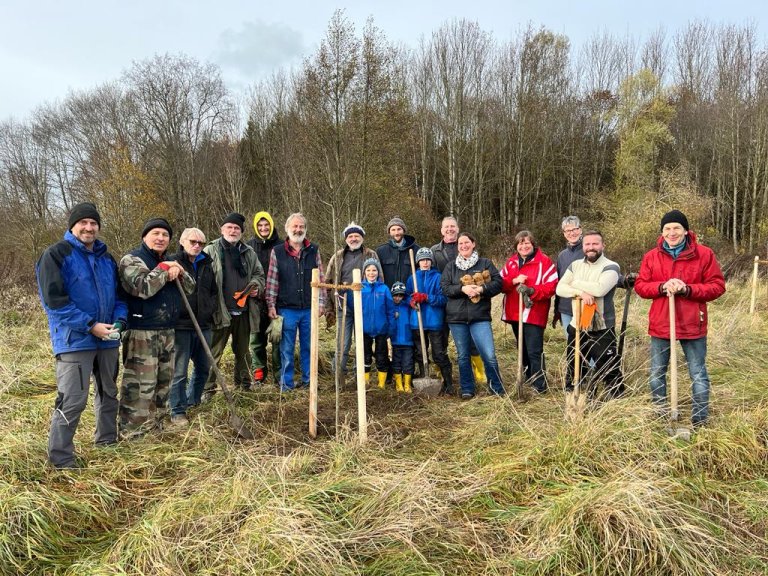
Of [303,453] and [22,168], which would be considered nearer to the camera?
[303,453]

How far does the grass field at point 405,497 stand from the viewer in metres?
2.54

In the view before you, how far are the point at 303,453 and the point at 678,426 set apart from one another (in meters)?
3.21

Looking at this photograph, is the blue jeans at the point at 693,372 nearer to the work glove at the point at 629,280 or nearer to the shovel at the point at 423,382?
the work glove at the point at 629,280

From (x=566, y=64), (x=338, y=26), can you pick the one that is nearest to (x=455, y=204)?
(x=566, y=64)

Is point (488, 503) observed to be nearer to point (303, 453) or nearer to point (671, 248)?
point (303, 453)

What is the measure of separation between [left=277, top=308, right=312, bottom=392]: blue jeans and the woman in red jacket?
2438 millimetres

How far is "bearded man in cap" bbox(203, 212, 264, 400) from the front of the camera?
512 centimetres

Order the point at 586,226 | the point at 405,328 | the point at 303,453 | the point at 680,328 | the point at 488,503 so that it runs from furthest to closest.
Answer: the point at 586,226, the point at 405,328, the point at 680,328, the point at 303,453, the point at 488,503

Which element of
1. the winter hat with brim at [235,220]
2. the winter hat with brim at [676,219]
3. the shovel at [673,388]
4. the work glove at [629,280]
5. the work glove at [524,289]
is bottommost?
the shovel at [673,388]

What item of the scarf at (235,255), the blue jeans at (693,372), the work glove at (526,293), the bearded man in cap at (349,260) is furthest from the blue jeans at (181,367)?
the blue jeans at (693,372)

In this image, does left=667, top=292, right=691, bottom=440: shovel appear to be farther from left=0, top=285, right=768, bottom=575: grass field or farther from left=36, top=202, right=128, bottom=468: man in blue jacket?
left=36, top=202, right=128, bottom=468: man in blue jacket

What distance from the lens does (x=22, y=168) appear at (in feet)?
81.7

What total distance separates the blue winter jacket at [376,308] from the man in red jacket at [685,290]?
2.72 meters

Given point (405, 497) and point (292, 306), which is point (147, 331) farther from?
point (405, 497)
